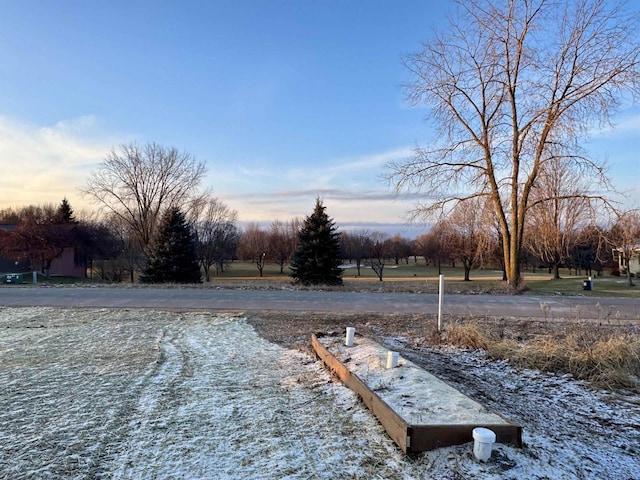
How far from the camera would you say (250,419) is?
3.28 metres

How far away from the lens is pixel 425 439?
2652 mm

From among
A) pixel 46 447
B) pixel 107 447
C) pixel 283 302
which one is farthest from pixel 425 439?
pixel 283 302

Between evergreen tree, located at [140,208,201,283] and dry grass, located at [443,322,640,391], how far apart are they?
64.9 ft

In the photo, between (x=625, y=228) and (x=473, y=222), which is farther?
(x=473, y=222)

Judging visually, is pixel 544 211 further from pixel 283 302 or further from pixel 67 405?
pixel 67 405

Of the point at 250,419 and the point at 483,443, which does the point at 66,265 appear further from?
the point at 483,443

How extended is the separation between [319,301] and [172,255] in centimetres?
1459

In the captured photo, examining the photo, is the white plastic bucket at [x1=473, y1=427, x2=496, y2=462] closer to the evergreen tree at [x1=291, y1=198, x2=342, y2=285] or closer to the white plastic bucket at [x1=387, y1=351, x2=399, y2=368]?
the white plastic bucket at [x1=387, y1=351, x2=399, y2=368]

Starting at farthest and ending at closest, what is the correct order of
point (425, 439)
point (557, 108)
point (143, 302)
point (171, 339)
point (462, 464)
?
point (557, 108) → point (143, 302) → point (171, 339) → point (425, 439) → point (462, 464)

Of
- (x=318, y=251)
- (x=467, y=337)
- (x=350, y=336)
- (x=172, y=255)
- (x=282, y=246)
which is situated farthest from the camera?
(x=282, y=246)

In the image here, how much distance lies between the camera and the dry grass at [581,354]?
425 centimetres

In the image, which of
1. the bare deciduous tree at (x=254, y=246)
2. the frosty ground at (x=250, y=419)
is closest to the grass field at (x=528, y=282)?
the bare deciduous tree at (x=254, y=246)

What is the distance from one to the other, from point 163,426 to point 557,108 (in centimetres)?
1458

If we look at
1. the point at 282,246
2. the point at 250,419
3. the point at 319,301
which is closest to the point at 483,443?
the point at 250,419
